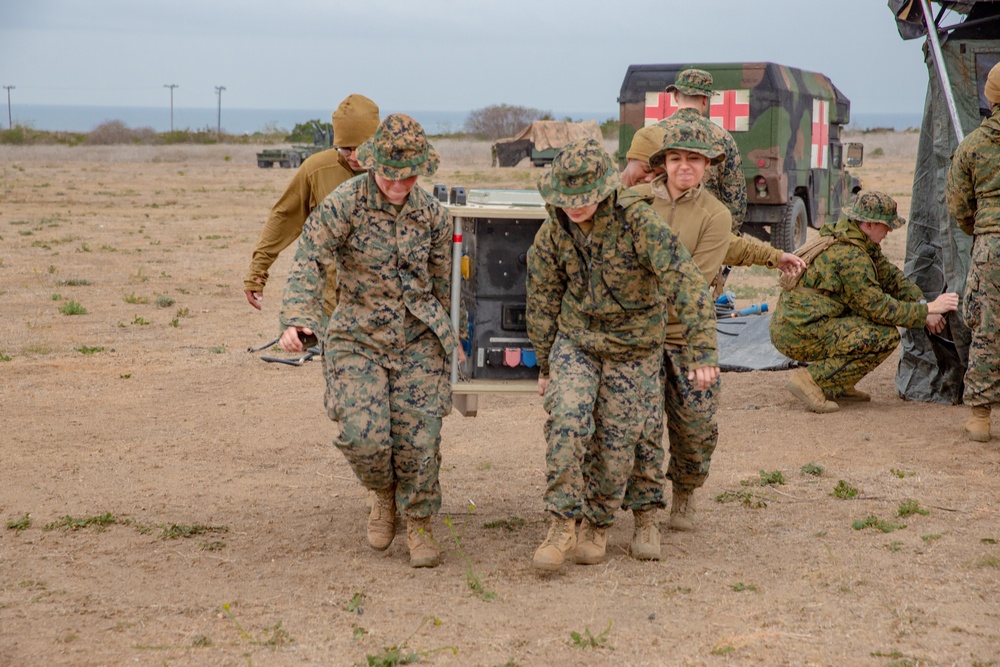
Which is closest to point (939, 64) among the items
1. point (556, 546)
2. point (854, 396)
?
point (854, 396)

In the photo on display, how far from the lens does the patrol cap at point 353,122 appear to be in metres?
5.26

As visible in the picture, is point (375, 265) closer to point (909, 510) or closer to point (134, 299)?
point (909, 510)

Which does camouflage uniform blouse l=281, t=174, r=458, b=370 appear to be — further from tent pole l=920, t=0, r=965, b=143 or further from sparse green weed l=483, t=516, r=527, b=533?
tent pole l=920, t=0, r=965, b=143

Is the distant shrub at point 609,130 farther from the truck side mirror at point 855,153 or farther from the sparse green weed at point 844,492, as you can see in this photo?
the sparse green weed at point 844,492

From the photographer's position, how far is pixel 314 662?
3963 millimetres

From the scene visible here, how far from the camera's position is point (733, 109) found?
13812mm

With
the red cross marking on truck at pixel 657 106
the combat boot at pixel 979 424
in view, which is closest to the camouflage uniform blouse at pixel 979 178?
the combat boot at pixel 979 424

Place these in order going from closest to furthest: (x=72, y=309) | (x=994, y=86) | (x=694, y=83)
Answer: (x=994, y=86)
(x=694, y=83)
(x=72, y=309)

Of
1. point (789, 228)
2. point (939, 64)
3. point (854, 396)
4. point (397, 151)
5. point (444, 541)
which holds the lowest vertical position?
point (444, 541)

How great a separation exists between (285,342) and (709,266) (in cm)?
170

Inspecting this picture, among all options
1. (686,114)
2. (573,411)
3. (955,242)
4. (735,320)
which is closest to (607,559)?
(573,411)

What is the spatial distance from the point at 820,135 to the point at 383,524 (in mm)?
11775

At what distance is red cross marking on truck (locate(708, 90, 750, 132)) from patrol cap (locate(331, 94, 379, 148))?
29.7ft

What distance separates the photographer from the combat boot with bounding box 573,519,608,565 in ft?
16.2
